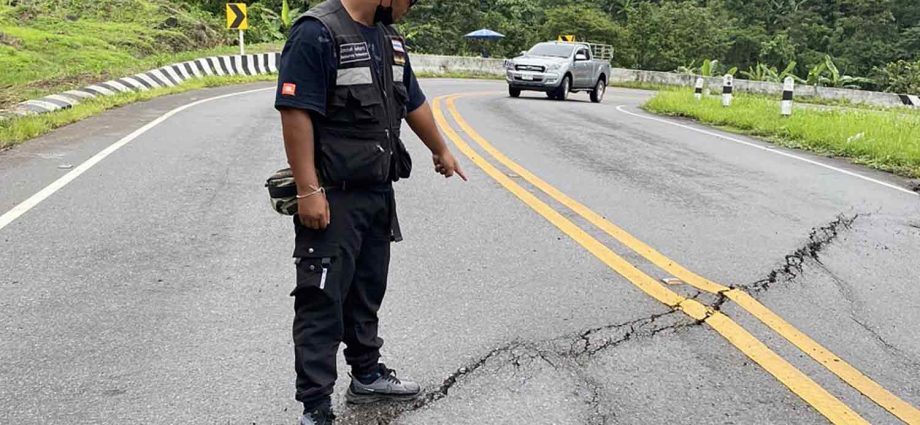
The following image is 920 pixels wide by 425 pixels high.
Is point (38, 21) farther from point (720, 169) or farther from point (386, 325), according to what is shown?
point (386, 325)

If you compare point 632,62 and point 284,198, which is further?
point 632,62

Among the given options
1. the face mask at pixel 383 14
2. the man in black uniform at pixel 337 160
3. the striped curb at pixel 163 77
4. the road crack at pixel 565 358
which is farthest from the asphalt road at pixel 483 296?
the striped curb at pixel 163 77

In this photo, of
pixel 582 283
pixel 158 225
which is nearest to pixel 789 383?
pixel 582 283

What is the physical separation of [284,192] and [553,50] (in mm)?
18973

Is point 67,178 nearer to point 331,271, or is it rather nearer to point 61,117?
point 61,117

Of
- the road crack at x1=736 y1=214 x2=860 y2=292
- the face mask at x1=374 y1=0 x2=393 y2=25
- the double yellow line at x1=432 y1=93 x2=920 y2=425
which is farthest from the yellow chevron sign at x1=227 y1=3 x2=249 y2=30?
the face mask at x1=374 y1=0 x2=393 y2=25

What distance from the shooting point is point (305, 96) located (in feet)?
8.58

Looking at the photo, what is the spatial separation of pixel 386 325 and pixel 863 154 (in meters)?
9.26

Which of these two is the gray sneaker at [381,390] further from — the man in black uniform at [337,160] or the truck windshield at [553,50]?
the truck windshield at [553,50]

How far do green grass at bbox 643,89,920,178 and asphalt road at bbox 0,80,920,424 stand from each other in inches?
85.8

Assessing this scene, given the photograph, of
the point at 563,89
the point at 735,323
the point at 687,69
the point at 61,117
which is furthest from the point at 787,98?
the point at 687,69

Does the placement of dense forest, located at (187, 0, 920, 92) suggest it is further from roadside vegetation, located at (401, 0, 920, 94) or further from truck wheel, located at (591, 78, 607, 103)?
truck wheel, located at (591, 78, 607, 103)

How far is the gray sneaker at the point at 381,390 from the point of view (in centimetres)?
317

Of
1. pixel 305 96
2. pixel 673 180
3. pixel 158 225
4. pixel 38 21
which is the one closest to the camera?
pixel 305 96
